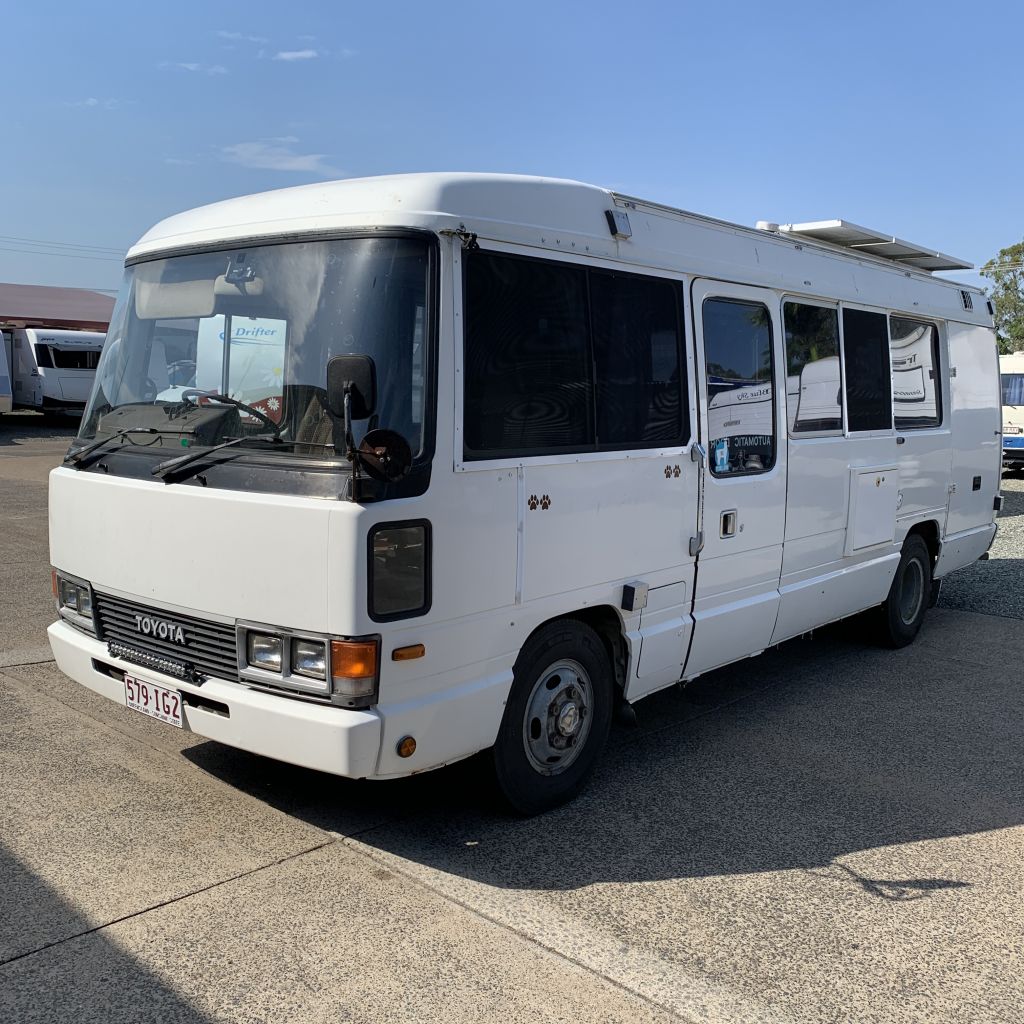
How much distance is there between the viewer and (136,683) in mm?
4180

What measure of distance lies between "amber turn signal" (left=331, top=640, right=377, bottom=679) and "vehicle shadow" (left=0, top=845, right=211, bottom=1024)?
1.10 meters

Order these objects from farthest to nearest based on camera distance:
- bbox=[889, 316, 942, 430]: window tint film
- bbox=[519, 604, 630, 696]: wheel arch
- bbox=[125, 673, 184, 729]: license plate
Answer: bbox=[889, 316, 942, 430]: window tint film, bbox=[519, 604, 630, 696]: wheel arch, bbox=[125, 673, 184, 729]: license plate

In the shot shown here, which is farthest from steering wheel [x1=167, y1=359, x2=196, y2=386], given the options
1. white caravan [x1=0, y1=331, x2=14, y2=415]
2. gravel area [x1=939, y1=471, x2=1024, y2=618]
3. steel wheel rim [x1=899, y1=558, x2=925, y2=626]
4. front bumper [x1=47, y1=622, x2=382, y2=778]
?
white caravan [x1=0, y1=331, x2=14, y2=415]

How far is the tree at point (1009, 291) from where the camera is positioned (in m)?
56.1

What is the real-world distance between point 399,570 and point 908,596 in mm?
5383

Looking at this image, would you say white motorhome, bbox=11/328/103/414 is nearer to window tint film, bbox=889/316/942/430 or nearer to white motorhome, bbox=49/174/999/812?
window tint film, bbox=889/316/942/430

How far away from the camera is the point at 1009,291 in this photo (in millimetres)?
56969

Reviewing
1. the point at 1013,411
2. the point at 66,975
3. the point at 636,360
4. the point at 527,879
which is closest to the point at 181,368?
the point at 636,360

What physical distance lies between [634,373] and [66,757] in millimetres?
3243

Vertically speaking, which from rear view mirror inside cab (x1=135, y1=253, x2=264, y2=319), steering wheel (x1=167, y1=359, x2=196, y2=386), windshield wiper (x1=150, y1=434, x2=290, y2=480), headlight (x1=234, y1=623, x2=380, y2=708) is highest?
rear view mirror inside cab (x1=135, y1=253, x2=264, y2=319)

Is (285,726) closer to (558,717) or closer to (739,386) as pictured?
(558,717)

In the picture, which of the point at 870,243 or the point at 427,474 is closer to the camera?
the point at 427,474

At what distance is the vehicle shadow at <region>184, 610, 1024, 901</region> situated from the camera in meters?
4.07

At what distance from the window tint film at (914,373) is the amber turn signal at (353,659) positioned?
4.87 meters
